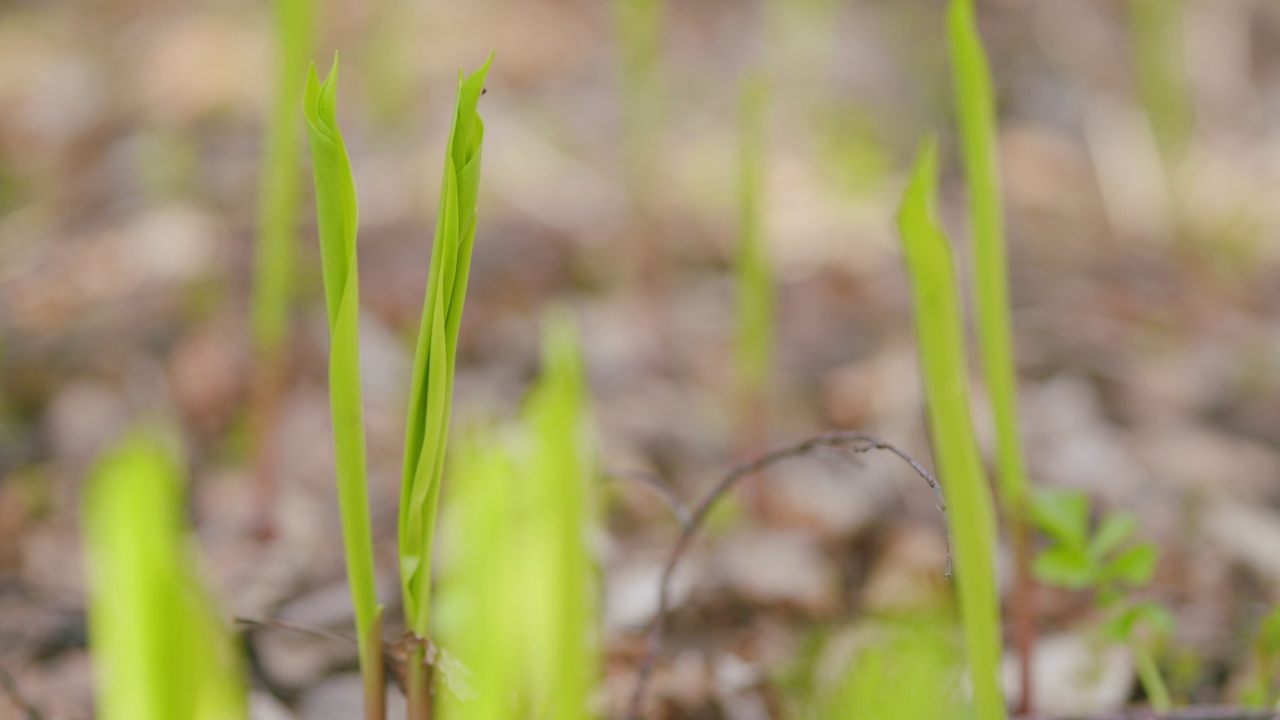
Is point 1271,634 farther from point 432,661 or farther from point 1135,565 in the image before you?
point 432,661

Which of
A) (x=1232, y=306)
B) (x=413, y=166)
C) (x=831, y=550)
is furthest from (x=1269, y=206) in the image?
(x=413, y=166)

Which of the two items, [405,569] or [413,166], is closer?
[405,569]

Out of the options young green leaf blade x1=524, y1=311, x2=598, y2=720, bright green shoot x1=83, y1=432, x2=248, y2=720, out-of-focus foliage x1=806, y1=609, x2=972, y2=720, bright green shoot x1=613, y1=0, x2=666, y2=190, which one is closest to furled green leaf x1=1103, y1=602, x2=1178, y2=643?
out-of-focus foliage x1=806, y1=609, x2=972, y2=720

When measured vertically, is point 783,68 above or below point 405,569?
above

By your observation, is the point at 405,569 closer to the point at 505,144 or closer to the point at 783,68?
the point at 505,144

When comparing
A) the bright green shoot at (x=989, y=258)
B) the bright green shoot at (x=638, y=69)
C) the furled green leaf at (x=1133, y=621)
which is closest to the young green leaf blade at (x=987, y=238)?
the bright green shoot at (x=989, y=258)

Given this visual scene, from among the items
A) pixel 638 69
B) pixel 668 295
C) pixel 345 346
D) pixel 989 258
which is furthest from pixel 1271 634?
pixel 668 295

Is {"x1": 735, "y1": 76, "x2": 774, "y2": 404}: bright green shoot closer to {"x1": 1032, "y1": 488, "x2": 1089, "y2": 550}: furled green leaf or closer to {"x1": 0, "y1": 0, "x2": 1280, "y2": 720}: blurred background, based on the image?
{"x1": 0, "y1": 0, "x2": 1280, "y2": 720}: blurred background
